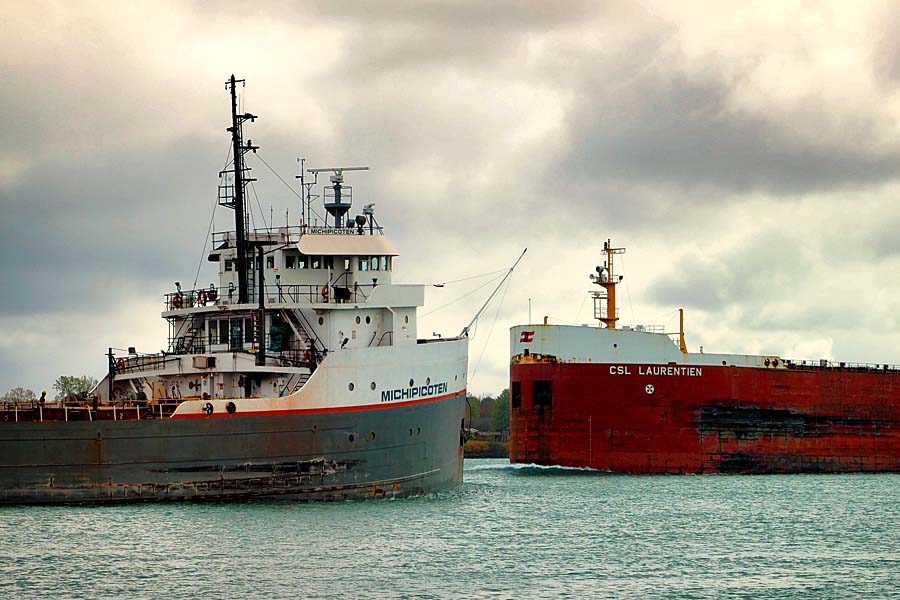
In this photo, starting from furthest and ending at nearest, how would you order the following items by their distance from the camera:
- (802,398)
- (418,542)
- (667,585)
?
(802,398)
(418,542)
(667,585)

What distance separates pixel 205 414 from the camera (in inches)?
1236

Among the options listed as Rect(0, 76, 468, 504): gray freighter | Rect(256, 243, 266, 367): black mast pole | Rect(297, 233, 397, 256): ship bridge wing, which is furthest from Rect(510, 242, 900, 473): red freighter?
Rect(256, 243, 266, 367): black mast pole

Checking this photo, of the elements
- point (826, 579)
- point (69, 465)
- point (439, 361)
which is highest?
point (439, 361)

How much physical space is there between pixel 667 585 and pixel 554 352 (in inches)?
1070

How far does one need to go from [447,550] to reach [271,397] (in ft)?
24.5

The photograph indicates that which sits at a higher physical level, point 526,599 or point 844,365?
point 844,365

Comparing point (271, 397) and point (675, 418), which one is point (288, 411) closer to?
point (271, 397)

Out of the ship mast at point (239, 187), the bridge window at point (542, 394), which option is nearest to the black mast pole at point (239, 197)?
the ship mast at point (239, 187)

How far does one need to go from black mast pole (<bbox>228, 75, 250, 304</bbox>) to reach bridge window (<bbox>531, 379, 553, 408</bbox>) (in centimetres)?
1838

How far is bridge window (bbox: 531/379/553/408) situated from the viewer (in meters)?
51.5

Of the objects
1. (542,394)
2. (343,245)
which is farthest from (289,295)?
(542,394)

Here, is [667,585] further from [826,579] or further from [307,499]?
[307,499]

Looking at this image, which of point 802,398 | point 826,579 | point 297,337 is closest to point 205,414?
point 297,337

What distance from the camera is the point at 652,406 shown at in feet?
169
